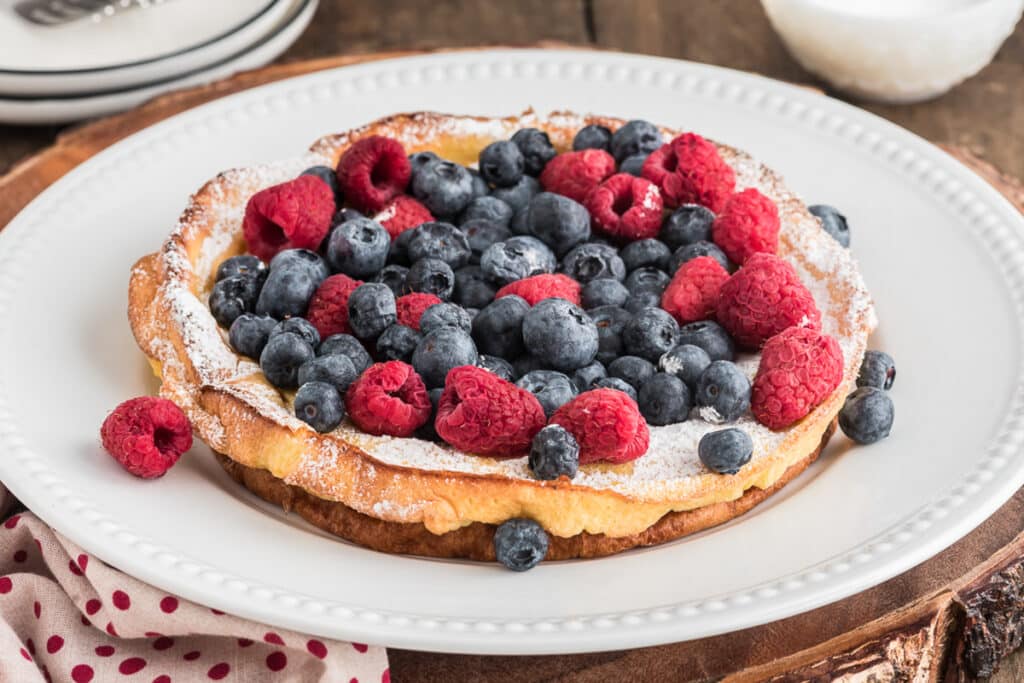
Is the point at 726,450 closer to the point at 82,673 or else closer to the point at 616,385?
the point at 616,385

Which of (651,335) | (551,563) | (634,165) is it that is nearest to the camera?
(551,563)

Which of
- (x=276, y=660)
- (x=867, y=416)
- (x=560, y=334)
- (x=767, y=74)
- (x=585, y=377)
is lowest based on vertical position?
(x=767, y=74)

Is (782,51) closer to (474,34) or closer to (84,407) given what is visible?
(474,34)

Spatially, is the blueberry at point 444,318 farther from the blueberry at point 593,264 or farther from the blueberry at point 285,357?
the blueberry at point 593,264

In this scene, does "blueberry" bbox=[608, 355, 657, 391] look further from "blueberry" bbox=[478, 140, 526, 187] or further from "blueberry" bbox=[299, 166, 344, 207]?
"blueberry" bbox=[299, 166, 344, 207]

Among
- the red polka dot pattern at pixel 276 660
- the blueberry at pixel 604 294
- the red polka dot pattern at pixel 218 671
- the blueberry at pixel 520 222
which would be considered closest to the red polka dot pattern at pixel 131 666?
the red polka dot pattern at pixel 218 671

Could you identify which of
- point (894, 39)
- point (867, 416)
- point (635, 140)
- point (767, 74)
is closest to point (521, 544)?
point (867, 416)

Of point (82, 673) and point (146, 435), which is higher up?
point (146, 435)
